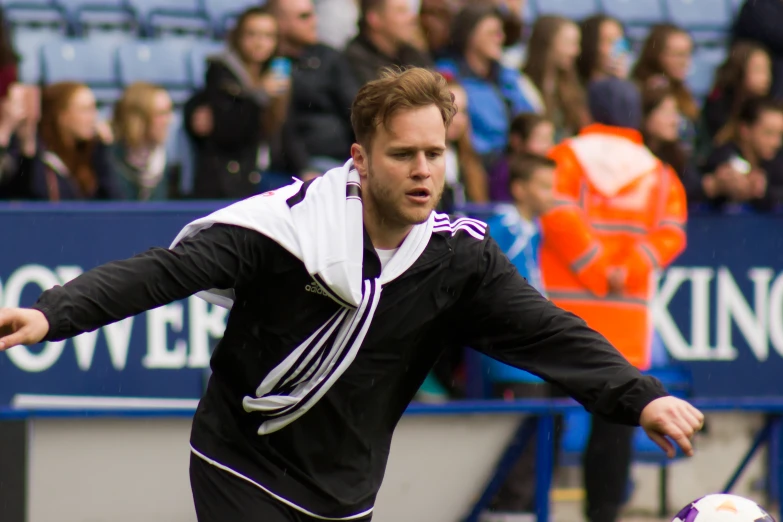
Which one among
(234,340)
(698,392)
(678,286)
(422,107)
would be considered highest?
(422,107)

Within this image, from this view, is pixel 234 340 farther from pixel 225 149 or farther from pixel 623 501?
pixel 225 149

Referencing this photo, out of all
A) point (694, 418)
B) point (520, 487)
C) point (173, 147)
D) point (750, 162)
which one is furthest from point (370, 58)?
point (694, 418)

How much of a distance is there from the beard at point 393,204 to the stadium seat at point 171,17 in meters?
8.44

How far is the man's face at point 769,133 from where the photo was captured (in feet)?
33.4

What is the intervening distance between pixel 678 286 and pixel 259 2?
478 cm

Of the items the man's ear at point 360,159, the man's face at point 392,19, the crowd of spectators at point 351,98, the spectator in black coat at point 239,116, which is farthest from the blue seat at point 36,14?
the man's ear at point 360,159

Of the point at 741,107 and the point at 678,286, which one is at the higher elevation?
the point at 741,107

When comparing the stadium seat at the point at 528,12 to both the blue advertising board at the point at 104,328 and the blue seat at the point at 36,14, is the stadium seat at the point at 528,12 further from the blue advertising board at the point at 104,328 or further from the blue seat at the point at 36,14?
the blue advertising board at the point at 104,328

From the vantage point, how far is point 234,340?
4262 millimetres

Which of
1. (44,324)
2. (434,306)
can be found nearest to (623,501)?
(434,306)

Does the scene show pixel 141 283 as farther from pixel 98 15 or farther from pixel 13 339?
pixel 98 15

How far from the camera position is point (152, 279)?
12.5ft

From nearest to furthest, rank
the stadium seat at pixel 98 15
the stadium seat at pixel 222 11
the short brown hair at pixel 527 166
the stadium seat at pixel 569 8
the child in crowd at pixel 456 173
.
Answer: the short brown hair at pixel 527 166, the child in crowd at pixel 456 173, the stadium seat at pixel 98 15, the stadium seat at pixel 222 11, the stadium seat at pixel 569 8

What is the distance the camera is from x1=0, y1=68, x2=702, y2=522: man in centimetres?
408
